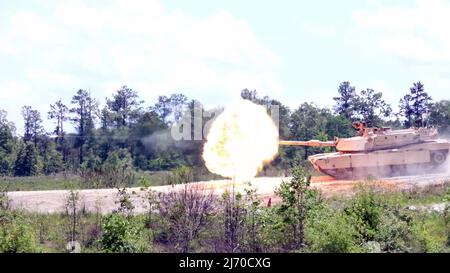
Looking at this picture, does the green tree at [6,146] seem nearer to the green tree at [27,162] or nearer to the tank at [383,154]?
the green tree at [27,162]

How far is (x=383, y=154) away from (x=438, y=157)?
321 cm

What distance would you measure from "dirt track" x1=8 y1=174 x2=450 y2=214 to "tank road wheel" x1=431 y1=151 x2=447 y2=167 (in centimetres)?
248

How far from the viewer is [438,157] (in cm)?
4078

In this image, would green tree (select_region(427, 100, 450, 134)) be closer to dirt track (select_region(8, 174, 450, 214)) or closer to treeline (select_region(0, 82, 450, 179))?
treeline (select_region(0, 82, 450, 179))

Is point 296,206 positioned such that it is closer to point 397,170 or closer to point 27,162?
point 397,170

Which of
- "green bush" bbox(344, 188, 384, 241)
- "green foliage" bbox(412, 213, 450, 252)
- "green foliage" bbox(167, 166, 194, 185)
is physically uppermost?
"green foliage" bbox(167, 166, 194, 185)

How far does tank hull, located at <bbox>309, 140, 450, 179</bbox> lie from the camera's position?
39.2m

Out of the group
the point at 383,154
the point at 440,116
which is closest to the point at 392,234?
the point at 383,154

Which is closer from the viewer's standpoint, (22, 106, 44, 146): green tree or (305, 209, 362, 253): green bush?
(305, 209, 362, 253): green bush

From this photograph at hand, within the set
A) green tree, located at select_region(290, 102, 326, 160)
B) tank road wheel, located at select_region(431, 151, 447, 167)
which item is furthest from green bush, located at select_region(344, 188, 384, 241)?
green tree, located at select_region(290, 102, 326, 160)

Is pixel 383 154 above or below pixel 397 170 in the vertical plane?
above

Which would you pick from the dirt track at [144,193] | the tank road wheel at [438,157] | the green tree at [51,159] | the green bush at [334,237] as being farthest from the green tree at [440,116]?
the green bush at [334,237]

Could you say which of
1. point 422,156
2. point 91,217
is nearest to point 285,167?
point 422,156
